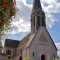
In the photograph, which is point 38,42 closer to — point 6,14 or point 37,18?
point 37,18

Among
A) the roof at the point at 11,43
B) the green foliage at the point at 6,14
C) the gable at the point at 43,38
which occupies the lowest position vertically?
the roof at the point at 11,43

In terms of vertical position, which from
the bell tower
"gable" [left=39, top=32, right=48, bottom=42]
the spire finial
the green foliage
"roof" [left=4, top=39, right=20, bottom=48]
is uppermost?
the spire finial

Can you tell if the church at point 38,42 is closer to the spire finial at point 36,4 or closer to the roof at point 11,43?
the spire finial at point 36,4

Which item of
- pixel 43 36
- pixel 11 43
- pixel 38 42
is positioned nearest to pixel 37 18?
pixel 43 36

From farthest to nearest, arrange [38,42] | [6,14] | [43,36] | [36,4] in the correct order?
[36,4] → [43,36] → [38,42] → [6,14]

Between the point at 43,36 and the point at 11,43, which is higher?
the point at 43,36

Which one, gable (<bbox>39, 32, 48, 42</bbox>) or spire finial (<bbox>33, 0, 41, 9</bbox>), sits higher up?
spire finial (<bbox>33, 0, 41, 9</bbox>)

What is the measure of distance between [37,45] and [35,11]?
43.3 ft

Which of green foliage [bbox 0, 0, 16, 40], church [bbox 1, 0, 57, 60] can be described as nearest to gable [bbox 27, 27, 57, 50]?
church [bbox 1, 0, 57, 60]

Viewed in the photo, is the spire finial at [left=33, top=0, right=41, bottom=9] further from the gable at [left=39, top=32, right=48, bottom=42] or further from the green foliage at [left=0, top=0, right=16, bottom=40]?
the green foliage at [left=0, top=0, right=16, bottom=40]

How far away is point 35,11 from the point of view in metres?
69.0

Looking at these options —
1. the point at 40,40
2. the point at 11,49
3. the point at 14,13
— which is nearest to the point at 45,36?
the point at 40,40

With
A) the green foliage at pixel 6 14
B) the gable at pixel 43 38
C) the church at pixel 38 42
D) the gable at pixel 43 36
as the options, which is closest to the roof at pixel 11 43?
the church at pixel 38 42

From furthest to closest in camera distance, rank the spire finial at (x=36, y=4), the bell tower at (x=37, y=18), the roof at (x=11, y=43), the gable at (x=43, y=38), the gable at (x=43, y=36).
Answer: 1. the roof at (x=11, y=43)
2. the spire finial at (x=36, y=4)
3. the bell tower at (x=37, y=18)
4. the gable at (x=43, y=38)
5. the gable at (x=43, y=36)
